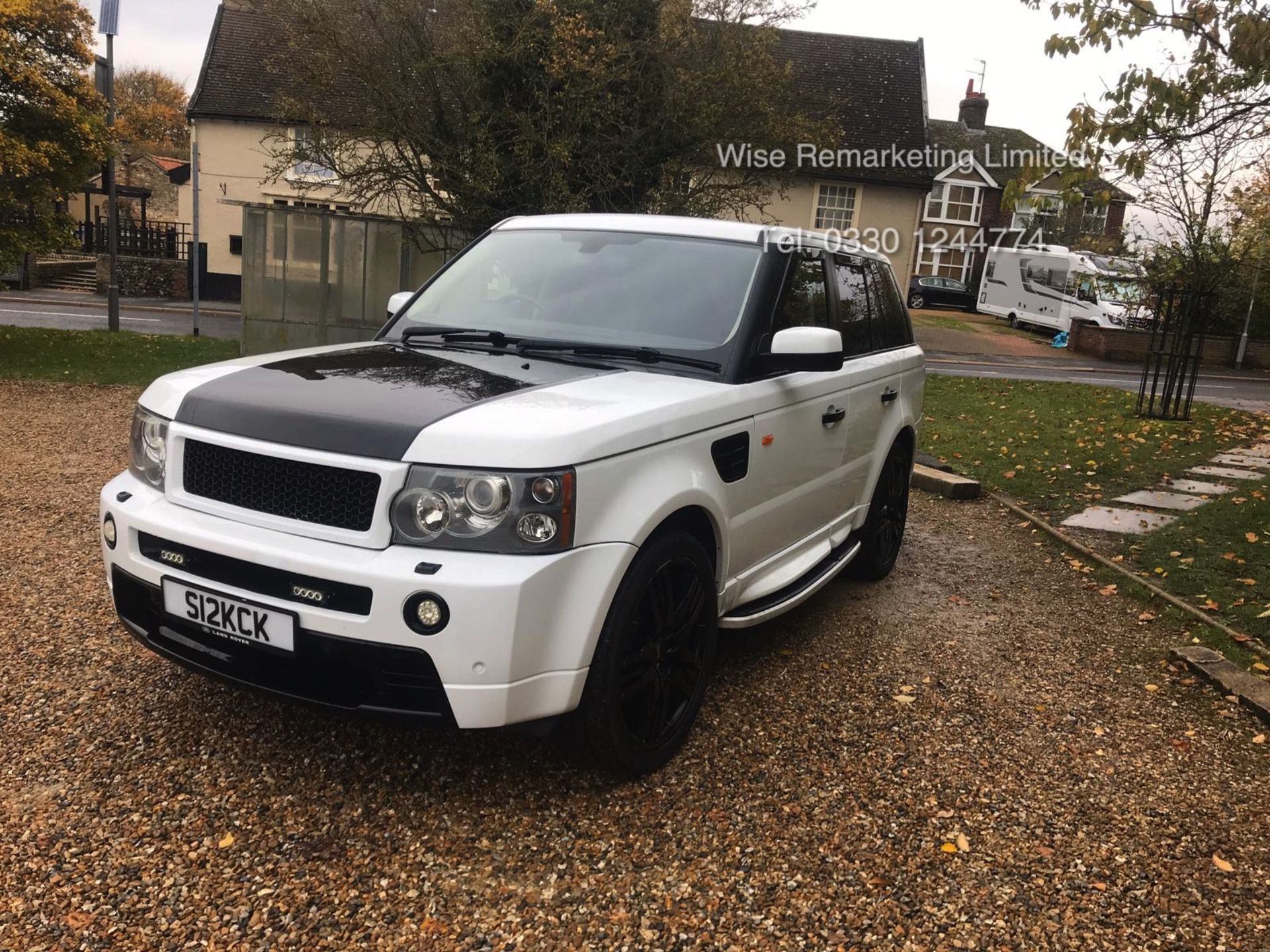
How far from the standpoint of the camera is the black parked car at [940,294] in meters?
41.1

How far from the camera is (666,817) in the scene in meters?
3.18

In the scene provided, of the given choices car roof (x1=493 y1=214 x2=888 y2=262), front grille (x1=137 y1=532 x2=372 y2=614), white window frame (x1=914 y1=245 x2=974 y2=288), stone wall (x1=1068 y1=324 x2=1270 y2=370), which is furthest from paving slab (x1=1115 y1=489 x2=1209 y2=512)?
white window frame (x1=914 y1=245 x2=974 y2=288)

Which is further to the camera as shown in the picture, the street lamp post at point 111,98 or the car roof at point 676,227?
A: the street lamp post at point 111,98

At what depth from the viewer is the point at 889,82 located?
32.7 m

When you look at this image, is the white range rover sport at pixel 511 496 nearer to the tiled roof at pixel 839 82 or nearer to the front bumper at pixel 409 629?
the front bumper at pixel 409 629

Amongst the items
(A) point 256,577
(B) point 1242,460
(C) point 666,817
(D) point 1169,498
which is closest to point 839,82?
(B) point 1242,460

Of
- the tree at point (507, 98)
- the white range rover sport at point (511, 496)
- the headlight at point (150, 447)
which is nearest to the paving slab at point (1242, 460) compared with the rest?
the white range rover sport at point (511, 496)

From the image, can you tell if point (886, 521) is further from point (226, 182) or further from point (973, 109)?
point (973, 109)

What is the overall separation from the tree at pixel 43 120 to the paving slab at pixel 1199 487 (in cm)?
1372

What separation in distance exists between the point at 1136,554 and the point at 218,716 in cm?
596

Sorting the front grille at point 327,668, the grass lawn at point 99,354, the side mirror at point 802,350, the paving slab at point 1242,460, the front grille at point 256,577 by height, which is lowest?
the grass lawn at point 99,354

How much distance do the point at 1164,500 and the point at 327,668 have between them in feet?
25.6

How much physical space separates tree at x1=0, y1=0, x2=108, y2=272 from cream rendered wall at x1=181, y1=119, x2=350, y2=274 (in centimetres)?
1793

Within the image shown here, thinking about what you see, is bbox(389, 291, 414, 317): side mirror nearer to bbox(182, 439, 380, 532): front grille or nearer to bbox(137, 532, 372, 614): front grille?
bbox(182, 439, 380, 532): front grille
